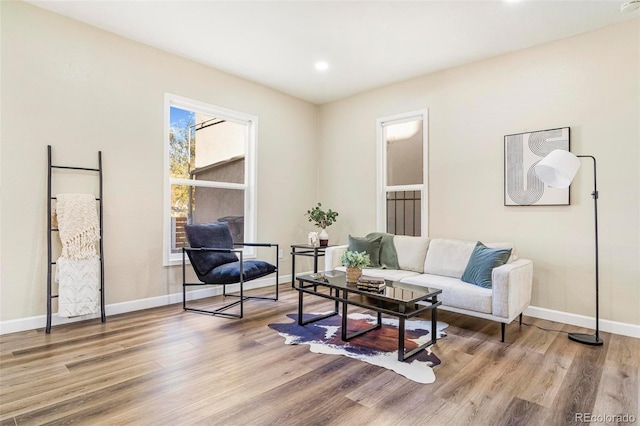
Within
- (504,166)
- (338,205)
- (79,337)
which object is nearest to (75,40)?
(79,337)

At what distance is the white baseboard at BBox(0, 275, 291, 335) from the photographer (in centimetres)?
298

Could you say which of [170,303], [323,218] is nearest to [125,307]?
[170,303]

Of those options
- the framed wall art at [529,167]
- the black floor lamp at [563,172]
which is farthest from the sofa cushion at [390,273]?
the black floor lamp at [563,172]

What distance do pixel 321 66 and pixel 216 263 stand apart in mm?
2630

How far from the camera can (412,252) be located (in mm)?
4059

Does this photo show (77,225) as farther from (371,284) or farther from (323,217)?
(323,217)

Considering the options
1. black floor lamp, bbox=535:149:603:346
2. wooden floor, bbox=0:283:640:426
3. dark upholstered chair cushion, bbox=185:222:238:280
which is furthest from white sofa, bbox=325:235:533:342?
dark upholstered chair cushion, bbox=185:222:238:280

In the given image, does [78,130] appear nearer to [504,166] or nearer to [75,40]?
[75,40]

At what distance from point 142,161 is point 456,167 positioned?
3.58 metres

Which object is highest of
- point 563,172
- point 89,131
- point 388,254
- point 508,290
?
Answer: point 89,131

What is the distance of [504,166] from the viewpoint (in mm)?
3732

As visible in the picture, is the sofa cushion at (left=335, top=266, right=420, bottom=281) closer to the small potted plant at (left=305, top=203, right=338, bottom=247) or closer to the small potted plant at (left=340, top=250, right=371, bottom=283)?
the small potted plant at (left=340, top=250, right=371, bottom=283)

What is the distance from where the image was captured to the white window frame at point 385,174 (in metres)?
4.36

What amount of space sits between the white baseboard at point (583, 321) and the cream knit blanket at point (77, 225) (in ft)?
14.5
